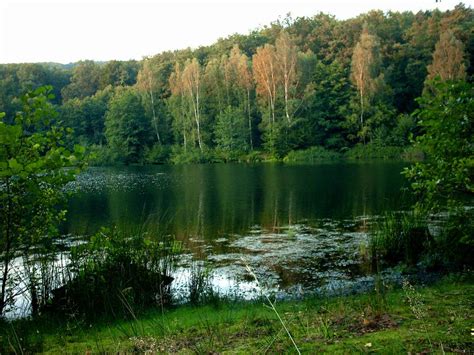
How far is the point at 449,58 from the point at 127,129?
3886 centimetres

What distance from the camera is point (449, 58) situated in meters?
48.8

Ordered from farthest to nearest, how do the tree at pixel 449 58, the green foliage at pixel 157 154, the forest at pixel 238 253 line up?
the green foliage at pixel 157 154
the tree at pixel 449 58
the forest at pixel 238 253

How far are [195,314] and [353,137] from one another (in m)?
48.7

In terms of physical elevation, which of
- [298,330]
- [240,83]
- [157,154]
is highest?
[240,83]

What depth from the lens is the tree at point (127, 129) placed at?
60938mm

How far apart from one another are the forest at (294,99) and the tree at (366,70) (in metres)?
0.11

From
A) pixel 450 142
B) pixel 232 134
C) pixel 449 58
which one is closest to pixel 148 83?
pixel 232 134

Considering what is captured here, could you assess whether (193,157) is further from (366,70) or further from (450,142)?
(450,142)

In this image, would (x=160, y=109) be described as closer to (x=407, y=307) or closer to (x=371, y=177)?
(x=371, y=177)

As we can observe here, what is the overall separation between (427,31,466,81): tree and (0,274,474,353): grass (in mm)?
47494

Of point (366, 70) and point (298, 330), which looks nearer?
point (298, 330)

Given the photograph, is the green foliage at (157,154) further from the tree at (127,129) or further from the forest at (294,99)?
the tree at (127,129)

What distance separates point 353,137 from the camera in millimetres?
52625

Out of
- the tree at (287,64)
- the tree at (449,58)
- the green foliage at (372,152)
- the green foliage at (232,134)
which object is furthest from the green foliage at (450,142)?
the green foliage at (232,134)
